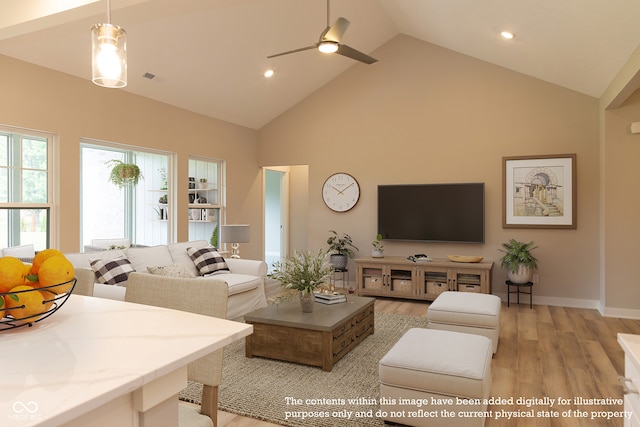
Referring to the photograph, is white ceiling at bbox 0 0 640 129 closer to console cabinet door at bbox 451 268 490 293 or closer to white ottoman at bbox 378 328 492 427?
white ottoman at bbox 378 328 492 427

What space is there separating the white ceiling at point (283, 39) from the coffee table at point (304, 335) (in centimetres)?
238

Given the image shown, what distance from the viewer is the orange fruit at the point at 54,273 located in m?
1.03

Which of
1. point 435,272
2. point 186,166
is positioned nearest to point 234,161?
point 186,166

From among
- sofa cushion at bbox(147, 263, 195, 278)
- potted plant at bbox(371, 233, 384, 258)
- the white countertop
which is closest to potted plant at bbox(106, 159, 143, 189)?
sofa cushion at bbox(147, 263, 195, 278)

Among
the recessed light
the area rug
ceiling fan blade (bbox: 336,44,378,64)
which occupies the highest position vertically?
the recessed light

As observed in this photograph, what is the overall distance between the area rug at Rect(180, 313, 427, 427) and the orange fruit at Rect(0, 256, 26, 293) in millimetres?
2025

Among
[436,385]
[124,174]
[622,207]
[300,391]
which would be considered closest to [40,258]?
[436,385]

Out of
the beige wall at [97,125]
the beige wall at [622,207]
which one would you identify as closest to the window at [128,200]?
the beige wall at [97,125]

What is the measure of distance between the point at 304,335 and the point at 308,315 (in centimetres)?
26

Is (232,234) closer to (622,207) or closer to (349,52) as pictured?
(349,52)

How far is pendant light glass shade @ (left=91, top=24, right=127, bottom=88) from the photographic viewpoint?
5.25 ft

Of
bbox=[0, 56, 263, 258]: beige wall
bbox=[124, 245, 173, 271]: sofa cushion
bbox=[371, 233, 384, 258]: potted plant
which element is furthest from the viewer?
bbox=[371, 233, 384, 258]: potted plant

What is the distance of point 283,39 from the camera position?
5.56 meters

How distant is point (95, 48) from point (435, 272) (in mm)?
5154
